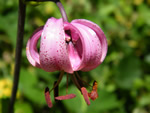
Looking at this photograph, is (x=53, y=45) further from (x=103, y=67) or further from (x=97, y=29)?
(x=103, y=67)

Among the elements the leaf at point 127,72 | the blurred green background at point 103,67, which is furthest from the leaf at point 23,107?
the leaf at point 127,72

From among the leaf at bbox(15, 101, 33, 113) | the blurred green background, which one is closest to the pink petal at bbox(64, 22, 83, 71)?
the blurred green background

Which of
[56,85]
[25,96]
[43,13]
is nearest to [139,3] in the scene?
[43,13]

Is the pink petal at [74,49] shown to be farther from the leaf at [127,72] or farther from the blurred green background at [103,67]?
the leaf at [127,72]

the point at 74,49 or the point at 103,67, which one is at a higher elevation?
the point at 74,49

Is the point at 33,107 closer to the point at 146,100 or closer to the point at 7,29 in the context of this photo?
the point at 7,29

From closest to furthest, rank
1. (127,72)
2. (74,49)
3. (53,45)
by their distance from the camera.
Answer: (53,45)
(74,49)
(127,72)

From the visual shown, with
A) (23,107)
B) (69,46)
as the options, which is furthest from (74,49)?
(23,107)
